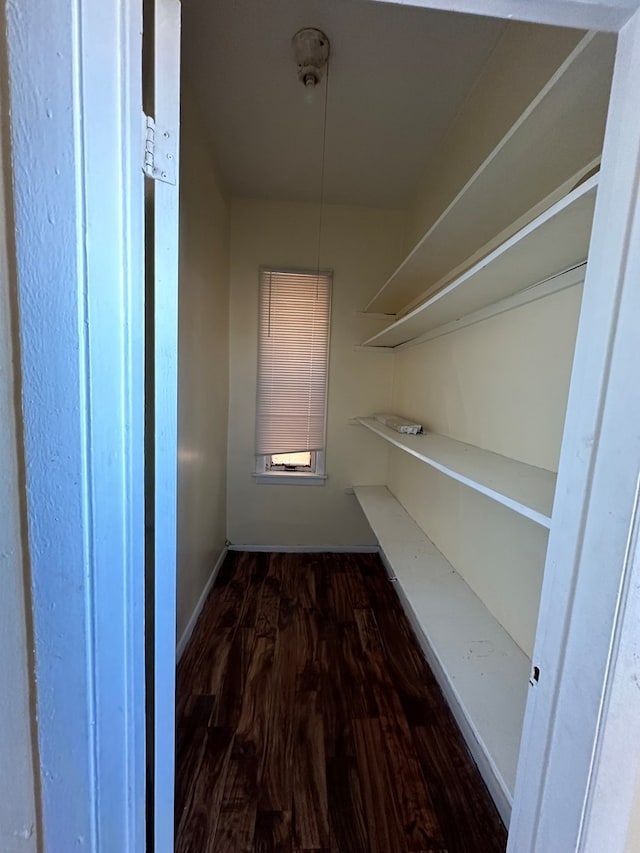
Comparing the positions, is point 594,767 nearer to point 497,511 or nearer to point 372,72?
point 497,511

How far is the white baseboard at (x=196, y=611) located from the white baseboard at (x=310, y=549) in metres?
0.28

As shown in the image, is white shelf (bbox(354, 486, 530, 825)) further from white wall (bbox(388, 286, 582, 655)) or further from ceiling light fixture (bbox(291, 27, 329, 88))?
ceiling light fixture (bbox(291, 27, 329, 88))

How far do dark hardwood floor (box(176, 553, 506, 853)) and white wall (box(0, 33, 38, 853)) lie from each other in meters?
0.87

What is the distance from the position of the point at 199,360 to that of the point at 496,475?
166cm

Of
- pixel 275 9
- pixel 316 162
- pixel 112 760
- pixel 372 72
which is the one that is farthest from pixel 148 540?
pixel 316 162

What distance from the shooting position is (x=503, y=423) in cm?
141

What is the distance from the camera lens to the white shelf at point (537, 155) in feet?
2.46

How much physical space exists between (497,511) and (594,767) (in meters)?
0.85

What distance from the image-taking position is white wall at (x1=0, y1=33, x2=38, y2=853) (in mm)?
482

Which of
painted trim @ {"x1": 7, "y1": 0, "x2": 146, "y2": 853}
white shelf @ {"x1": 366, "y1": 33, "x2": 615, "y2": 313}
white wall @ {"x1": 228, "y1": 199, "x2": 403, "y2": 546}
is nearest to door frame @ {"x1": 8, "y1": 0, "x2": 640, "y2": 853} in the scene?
painted trim @ {"x1": 7, "y1": 0, "x2": 146, "y2": 853}

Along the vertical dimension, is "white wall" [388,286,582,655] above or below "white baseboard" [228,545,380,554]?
above

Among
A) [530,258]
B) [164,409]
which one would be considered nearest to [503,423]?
[530,258]

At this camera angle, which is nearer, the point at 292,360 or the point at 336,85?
the point at 336,85

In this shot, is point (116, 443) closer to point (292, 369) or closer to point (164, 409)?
point (164, 409)
